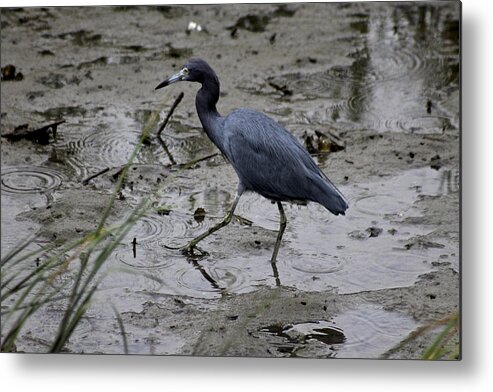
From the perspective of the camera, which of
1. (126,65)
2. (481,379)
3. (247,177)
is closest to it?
(481,379)

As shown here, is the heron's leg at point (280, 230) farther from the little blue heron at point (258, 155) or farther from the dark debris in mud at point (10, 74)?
the dark debris in mud at point (10, 74)

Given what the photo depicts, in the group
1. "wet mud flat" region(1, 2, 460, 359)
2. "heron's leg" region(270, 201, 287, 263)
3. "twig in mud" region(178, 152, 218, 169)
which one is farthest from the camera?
"twig in mud" region(178, 152, 218, 169)

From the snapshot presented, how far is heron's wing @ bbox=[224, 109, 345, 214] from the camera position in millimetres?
4164

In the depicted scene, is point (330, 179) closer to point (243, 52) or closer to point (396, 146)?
point (396, 146)

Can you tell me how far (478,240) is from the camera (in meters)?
3.79

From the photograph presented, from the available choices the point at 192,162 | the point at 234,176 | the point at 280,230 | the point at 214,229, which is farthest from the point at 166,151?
the point at 280,230

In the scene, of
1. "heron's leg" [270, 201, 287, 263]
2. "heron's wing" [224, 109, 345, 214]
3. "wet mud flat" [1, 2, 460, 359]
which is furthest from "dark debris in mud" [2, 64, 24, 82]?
"heron's leg" [270, 201, 287, 263]

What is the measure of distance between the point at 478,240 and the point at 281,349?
73cm

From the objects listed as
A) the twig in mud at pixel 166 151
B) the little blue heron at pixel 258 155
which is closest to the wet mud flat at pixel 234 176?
the twig in mud at pixel 166 151

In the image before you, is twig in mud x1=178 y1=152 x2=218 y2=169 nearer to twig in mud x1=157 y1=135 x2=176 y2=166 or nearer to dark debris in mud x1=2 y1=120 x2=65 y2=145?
twig in mud x1=157 y1=135 x2=176 y2=166

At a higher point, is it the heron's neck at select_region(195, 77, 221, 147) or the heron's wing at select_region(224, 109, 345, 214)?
the heron's neck at select_region(195, 77, 221, 147)

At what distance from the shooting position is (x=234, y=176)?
4395 mm

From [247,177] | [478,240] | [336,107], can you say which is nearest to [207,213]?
[247,177]

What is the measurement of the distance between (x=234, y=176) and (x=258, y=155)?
0.22m
